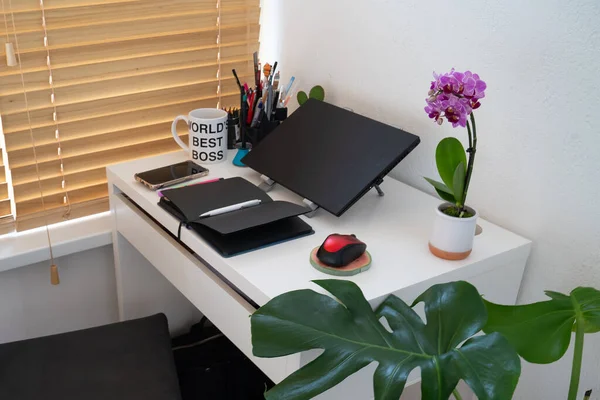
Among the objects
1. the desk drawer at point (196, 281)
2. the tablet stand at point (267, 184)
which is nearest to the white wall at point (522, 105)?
the tablet stand at point (267, 184)

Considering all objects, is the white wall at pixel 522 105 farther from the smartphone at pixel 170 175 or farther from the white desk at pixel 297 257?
the smartphone at pixel 170 175

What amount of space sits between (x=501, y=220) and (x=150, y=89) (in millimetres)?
826

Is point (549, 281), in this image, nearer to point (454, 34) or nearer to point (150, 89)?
point (454, 34)

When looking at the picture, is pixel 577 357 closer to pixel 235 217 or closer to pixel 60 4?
pixel 235 217

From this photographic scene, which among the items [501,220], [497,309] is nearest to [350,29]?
[501,220]

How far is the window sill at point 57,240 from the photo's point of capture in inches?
52.6

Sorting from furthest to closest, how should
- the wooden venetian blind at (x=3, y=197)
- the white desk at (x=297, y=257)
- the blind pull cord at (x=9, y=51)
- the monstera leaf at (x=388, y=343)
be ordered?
the wooden venetian blind at (x=3, y=197), the blind pull cord at (x=9, y=51), the white desk at (x=297, y=257), the monstera leaf at (x=388, y=343)

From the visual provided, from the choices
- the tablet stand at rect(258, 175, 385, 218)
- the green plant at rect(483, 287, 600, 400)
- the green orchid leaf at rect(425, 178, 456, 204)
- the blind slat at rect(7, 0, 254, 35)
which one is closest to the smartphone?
the tablet stand at rect(258, 175, 385, 218)

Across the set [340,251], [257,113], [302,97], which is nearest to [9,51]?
[257,113]

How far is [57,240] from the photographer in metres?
1.39

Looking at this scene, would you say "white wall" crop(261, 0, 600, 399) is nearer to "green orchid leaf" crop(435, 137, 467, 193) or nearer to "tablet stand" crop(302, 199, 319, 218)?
"green orchid leaf" crop(435, 137, 467, 193)

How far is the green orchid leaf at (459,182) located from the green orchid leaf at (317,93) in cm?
50

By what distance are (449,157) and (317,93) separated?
1.59 ft

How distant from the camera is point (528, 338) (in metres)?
0.84
